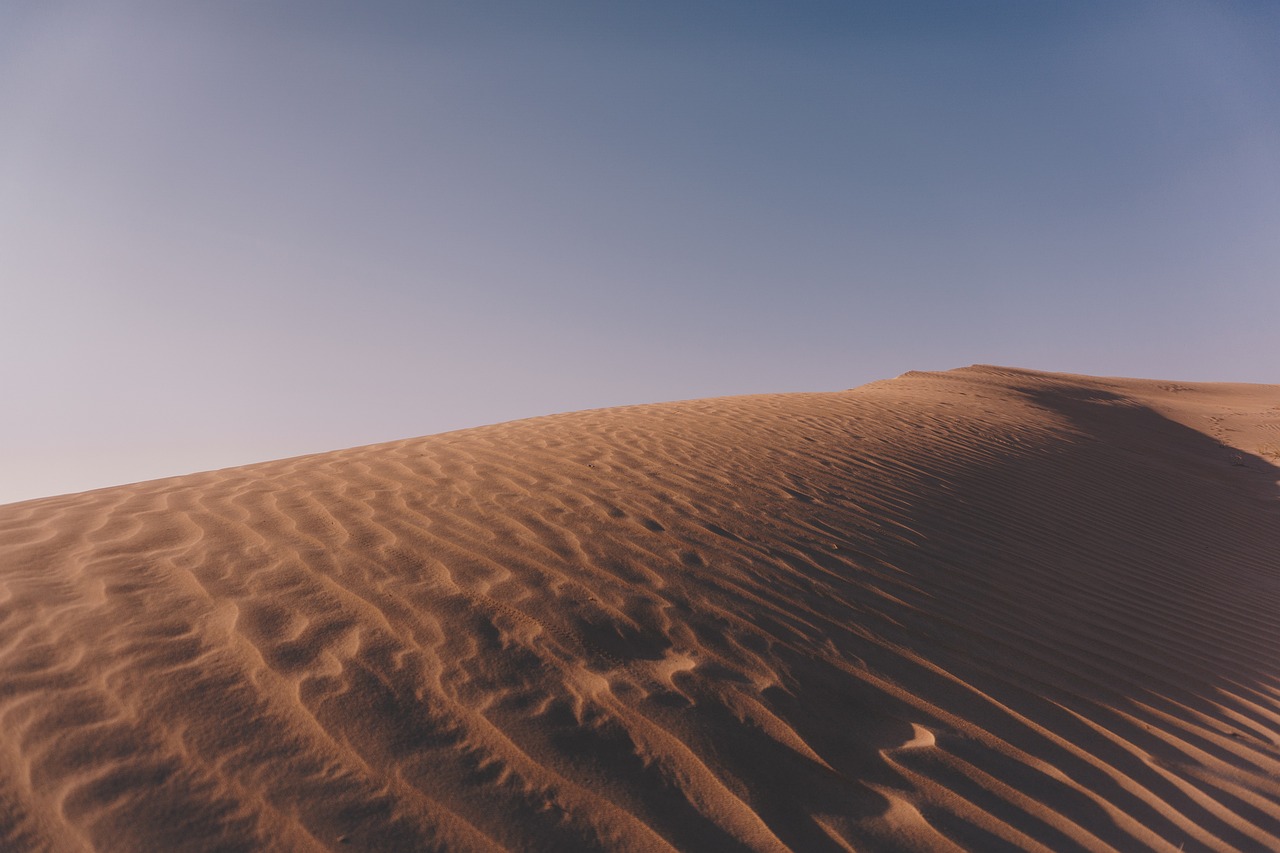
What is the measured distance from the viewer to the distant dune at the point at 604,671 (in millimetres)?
2156

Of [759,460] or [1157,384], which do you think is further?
[1157,384]

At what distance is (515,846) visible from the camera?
2.02 meters

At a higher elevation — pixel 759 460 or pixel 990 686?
pixel 759 460

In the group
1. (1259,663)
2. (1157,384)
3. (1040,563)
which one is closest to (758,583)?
(1040,563)

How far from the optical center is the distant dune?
2.16 meters

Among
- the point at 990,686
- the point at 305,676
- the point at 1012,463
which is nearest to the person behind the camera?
the point at 305,676

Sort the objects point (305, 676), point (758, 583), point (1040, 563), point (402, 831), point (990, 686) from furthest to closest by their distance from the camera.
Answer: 1. point (1040, 563)
2. point (758, 583)
3. point (990, 686)
4. point (305, 676)
5. point (402, 831)

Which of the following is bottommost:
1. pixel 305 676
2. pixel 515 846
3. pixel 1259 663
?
pixel 1259 663

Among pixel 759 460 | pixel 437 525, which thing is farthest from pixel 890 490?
pixel 437 525

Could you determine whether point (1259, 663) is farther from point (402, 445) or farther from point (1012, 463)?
point (402, 445)

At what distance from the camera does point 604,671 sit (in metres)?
2.90

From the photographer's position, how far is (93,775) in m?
2.08

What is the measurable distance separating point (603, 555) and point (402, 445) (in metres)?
3.74

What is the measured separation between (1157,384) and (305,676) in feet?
105
